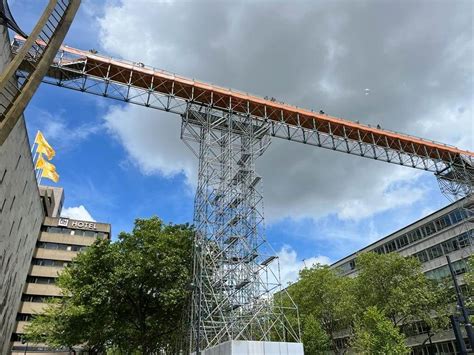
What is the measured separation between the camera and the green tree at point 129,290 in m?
28.5

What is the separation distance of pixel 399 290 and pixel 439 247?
50.4 ft

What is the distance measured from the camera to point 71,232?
62625mm

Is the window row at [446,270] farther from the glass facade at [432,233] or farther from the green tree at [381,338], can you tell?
the green tree at [381,338]

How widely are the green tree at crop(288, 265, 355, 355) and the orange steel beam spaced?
51.0ft

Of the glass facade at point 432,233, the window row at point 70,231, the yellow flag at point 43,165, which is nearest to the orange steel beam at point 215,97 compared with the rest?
the glass facade at point 432,233

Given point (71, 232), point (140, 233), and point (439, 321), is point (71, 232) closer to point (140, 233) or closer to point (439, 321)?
point (140, 233)

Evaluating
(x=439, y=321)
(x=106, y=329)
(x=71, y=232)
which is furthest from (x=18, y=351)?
(x=439, y=321)

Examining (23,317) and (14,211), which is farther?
(23,317)

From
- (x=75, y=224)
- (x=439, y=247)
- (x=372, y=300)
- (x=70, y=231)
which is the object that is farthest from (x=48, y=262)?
(x=439, y=247)

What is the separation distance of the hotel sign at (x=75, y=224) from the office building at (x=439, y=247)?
162 feet

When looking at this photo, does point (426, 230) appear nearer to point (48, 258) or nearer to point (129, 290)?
point (129, 290)

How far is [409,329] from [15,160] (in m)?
47.5

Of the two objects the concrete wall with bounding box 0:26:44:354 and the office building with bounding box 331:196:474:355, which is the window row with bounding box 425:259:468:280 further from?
the concrete wall with bounding box 0:26:44:354

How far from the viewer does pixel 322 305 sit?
42812 millimetres
